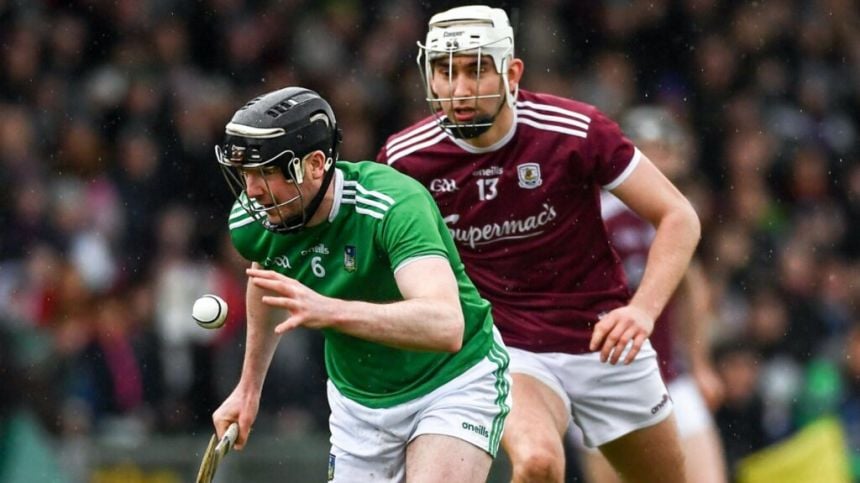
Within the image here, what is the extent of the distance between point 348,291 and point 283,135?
0.57 metres

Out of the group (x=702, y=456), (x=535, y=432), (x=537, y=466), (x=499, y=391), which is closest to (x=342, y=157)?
(x=702, y=456)

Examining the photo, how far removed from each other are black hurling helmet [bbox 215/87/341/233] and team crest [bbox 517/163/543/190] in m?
1.13

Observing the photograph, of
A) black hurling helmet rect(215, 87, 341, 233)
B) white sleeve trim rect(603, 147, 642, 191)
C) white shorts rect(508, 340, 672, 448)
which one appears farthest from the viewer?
white shorts rect(508, 340, 672, 448)

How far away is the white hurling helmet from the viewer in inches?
232

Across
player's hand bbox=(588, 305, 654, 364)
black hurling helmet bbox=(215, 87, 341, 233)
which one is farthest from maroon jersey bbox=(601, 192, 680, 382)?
black hurling helmet bbox=(215, 87, 341, 233)

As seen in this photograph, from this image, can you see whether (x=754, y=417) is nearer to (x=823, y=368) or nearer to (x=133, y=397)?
(x=823, y=368)

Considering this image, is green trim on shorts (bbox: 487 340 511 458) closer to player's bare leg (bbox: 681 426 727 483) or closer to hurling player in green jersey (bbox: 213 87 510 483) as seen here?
hurling player in green jersey (bbox: 213 87 510 483)

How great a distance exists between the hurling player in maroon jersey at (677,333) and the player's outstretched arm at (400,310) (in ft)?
9.60

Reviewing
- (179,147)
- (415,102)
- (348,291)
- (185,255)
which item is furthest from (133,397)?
(348,291)

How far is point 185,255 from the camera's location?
11.2 meters

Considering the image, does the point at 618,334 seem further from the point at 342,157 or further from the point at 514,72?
the point at 342,157

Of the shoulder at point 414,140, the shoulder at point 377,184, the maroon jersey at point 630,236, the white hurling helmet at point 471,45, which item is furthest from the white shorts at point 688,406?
the shoulder at point 377,184

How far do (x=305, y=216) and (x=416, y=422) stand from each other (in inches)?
30.2

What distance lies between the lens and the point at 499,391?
5.32m
